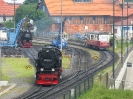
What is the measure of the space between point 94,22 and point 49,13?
36.5ft

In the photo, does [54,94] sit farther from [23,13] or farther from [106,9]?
[106,9]

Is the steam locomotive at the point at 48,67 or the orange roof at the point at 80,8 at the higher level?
the orange roof at the point at 80,8

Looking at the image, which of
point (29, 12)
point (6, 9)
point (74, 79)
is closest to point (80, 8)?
point (29, 12)

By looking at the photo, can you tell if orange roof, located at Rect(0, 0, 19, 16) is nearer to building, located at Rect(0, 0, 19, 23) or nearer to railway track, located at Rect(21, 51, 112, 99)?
building, located at Rect(0, 0, 19, 23)

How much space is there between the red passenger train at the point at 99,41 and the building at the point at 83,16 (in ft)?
130

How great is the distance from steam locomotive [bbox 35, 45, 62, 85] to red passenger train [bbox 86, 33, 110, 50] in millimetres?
32039

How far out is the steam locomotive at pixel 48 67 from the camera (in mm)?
41938

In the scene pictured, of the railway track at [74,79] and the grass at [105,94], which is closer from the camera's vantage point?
the grass at [105,94]

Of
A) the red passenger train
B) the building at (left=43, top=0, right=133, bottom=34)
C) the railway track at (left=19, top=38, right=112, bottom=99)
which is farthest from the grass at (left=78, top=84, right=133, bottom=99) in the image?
the building at (left=43, top=0, right=133, bottom=34)

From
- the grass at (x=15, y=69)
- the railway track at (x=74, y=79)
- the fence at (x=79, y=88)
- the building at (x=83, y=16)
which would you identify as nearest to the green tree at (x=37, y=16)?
the building at (x=83, y=16)

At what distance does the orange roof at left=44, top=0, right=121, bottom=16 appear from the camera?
392 feet

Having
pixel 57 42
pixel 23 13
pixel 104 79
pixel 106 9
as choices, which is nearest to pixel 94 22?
pixel 106 9

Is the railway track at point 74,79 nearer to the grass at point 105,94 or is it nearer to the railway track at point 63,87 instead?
the railway track at point 63,87

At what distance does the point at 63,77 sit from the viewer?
47.3 meters
